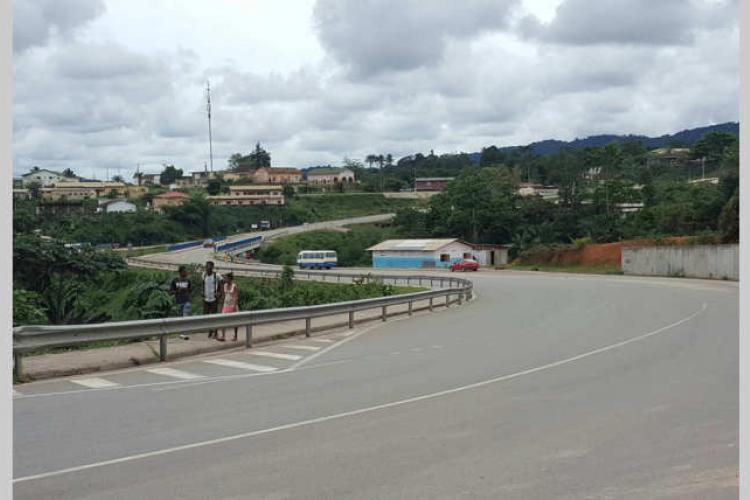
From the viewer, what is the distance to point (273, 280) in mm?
55250

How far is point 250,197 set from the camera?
513 ft

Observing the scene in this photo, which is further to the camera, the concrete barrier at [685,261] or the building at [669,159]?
the building at [669,159]

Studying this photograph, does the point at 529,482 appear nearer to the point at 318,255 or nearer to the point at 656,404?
the point at 656,404

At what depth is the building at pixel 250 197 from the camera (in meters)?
154

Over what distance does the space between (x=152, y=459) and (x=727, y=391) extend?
315 inches

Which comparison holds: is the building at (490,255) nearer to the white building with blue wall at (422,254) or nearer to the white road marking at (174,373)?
the white building with blue wall at (422,254)

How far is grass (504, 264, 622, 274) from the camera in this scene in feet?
223

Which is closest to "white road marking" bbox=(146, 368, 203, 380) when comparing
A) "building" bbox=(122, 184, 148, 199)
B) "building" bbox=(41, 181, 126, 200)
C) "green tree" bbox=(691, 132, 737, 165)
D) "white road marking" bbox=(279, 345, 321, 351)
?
"white road marking" bbox=(279, 345, 321, 351)

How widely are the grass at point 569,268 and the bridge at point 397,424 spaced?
50865 mm

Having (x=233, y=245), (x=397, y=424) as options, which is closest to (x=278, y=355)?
(x=397, y=424)

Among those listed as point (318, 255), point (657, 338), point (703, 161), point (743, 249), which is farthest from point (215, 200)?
point (743, 249)

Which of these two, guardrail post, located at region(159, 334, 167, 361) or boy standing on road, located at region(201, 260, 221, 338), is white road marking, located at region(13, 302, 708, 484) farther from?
boy standing on road, located at region(201, 260, 221, 338)

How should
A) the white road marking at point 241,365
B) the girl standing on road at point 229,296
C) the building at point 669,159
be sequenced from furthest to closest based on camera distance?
the building at point 669,159 < the girl standing on road at point 229,296 < the white road marking at point 241,365

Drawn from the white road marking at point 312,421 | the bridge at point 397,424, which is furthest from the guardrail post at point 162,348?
the white road marking at point 312,421
